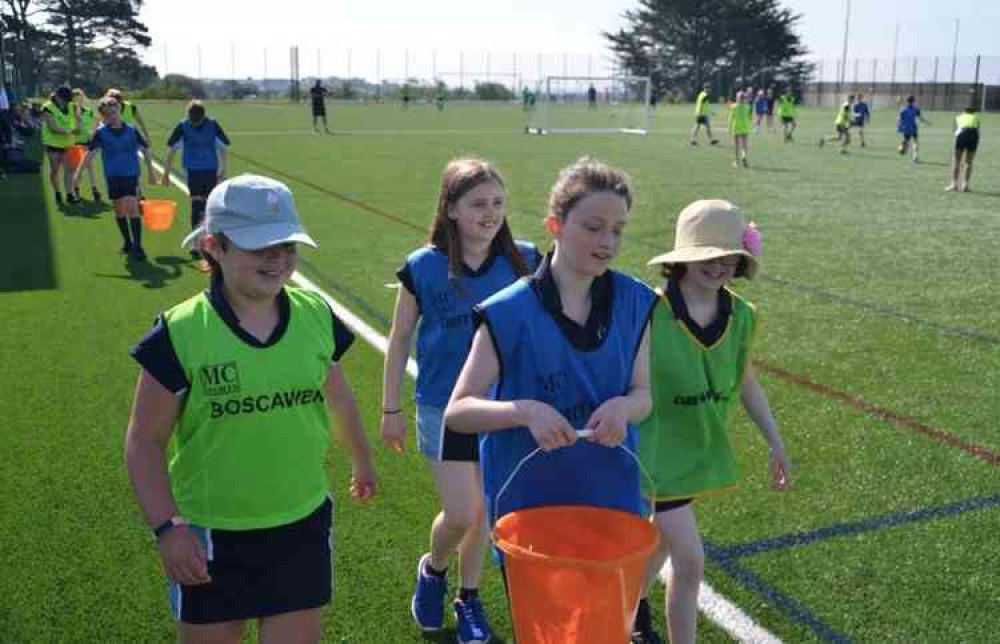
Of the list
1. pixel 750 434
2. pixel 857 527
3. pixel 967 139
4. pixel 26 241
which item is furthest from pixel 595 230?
pixel 967 139

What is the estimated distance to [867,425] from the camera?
5922mm

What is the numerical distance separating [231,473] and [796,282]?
8771mm

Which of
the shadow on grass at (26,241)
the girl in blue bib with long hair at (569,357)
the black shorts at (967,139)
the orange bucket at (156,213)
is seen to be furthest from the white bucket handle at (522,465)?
the black shorts at (967,139)

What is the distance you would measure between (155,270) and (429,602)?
810 cm

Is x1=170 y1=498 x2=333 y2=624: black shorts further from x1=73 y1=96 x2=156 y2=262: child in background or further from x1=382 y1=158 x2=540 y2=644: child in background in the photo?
x1=73 y1=96 x2=156 y2=262: child in background

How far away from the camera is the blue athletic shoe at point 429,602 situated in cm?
371

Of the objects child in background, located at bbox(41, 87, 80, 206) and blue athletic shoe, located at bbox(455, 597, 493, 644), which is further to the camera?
child in background, located at bbox(41, 87, 80, 206)

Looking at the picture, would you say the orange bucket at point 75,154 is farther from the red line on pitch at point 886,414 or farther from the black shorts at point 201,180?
the red line on pitch at point 886,414

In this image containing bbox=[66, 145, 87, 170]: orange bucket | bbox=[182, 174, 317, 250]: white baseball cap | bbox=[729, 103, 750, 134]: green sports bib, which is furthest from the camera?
bbox=[729, 103, 750, 134]: green sports bib

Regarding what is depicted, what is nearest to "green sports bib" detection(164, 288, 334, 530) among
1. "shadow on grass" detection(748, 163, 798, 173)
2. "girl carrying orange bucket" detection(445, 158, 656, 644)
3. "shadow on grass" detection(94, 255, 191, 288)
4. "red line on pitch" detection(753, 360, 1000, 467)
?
"girl carrying orange bucket" detection(445, 158, 656, 644)

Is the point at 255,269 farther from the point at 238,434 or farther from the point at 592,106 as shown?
the point at 592,106

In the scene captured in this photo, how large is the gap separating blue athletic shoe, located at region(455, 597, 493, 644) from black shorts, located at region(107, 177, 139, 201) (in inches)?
366

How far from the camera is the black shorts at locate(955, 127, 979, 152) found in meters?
18.6

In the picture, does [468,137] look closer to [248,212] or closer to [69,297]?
[69,297]
